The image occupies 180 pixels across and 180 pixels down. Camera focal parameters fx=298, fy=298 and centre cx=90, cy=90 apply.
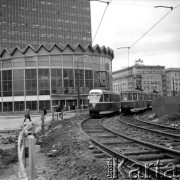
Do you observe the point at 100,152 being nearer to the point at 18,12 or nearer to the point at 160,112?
the point at 160,112

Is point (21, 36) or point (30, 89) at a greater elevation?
point (21, 36)

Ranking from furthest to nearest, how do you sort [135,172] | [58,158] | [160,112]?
1. [160,112]
2. [58,158]
3. [135,172]

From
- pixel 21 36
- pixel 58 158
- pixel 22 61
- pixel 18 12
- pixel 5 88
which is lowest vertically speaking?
pixel 58 158

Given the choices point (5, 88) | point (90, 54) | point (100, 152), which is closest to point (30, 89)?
point (5, 88)

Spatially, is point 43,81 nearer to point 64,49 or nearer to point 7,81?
point 7,81

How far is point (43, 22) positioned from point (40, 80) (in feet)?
309

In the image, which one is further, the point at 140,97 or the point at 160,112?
the point at 140,97

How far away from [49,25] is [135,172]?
474 ft

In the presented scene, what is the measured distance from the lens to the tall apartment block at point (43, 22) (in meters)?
138

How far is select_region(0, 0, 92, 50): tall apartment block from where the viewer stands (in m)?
138

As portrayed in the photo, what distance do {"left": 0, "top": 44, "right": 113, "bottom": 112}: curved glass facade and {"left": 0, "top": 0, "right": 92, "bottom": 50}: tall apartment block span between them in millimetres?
81883

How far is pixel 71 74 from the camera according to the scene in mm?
57812

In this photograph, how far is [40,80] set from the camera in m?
56.0

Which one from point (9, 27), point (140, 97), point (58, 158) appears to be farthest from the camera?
point (9, 27)
